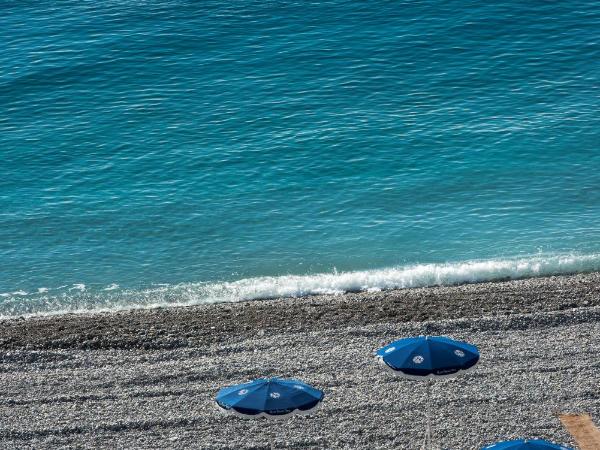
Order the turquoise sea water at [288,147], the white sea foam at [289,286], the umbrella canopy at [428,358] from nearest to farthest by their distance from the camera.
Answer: the umbrella canopy at [428,358] → the white sea foam at [289,286] → the turquoise sea water at [288,147]

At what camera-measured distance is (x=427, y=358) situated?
1720 cm

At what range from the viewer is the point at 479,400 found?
19422 millimetres

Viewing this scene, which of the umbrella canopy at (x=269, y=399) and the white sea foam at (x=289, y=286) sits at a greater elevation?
the umbrella canopy at (x=269, y=399)

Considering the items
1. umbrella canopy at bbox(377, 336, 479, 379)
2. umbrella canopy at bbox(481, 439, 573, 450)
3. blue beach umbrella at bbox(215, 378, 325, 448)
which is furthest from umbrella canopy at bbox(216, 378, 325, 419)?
umbrella canopy at bbox(481, 439, 573, 450)

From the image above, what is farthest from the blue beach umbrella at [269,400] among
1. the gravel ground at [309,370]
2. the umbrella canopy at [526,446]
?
the umbrella canopy at [526,446]

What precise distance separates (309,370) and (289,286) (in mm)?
7392

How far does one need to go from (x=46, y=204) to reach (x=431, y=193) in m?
11.7

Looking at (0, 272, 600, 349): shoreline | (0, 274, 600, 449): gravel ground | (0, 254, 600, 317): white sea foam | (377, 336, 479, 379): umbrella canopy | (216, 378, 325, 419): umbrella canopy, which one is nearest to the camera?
(216, 378, 325, 419): umbrella canopy

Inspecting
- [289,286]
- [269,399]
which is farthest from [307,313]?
[269,399]

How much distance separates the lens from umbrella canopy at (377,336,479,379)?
17.1 meters

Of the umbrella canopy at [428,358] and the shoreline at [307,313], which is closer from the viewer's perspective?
the umbrella canopy at [428,358]

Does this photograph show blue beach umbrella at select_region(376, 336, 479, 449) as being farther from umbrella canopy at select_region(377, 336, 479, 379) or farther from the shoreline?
the shoreline

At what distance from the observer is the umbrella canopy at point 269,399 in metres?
16.2

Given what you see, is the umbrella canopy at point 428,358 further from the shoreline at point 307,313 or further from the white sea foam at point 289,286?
the white sea foam at point 289,286
